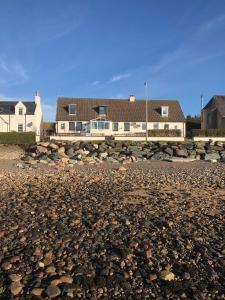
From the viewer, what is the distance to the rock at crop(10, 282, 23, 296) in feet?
18.6

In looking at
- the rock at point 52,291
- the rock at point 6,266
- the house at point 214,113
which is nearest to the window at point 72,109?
the house at point 214,113

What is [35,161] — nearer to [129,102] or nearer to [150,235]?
[150,235]

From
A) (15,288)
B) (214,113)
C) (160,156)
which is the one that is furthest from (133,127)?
(15,288)

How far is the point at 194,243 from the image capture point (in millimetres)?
7688

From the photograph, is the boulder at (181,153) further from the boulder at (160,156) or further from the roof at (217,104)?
the roof at (217,104)

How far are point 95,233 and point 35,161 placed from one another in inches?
708

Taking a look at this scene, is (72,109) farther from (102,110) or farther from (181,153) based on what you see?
(181,153)

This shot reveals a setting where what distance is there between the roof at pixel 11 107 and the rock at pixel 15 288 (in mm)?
45600

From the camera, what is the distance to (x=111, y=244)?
7.65 m

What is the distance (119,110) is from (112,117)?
1998 mm

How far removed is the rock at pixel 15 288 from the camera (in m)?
5.68

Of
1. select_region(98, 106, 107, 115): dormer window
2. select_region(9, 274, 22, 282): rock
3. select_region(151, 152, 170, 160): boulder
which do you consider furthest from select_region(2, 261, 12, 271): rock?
select_region(98, 106, 107, 115): dormer window

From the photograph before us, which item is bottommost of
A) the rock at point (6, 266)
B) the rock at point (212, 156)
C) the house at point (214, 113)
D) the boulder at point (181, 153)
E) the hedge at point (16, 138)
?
the rock at point (6, 266)

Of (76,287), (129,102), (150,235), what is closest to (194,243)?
(150,235)
